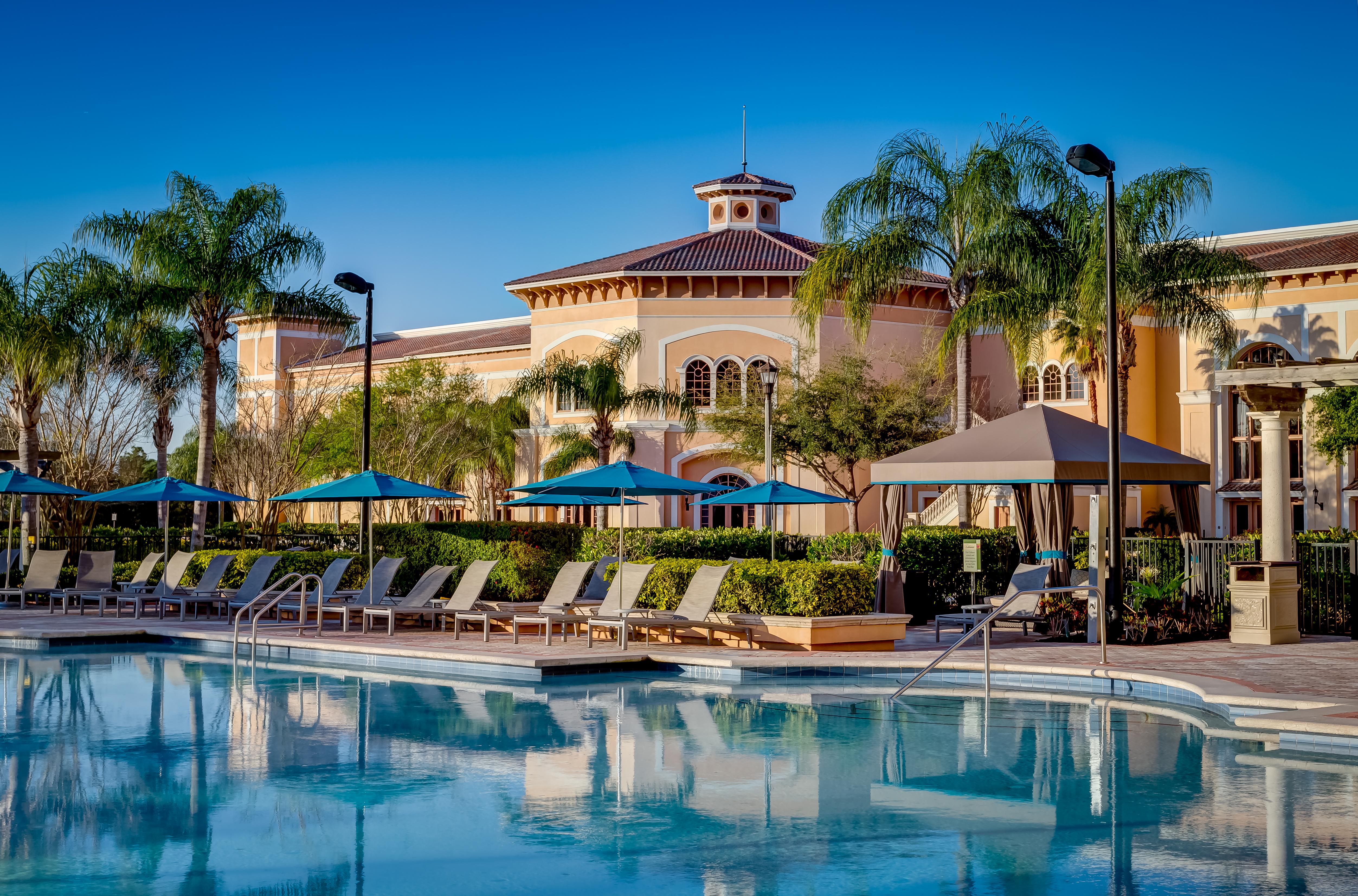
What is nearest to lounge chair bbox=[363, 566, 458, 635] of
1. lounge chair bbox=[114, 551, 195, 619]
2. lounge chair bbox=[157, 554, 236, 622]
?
lounge chair bbox=[157, 554, 236, 622]

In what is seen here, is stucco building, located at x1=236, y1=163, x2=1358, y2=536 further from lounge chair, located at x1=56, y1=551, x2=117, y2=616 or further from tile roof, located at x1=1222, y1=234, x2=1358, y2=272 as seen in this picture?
lounge chair, located at x1=56, y1=551, x2=117, y2=616

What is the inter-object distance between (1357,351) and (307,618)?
2562 centimetres

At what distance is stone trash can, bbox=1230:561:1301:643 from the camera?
1548 centimetres

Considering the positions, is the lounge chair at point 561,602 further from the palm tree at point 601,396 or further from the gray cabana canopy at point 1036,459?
the palm tree at point 601,396

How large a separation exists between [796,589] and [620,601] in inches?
79.4

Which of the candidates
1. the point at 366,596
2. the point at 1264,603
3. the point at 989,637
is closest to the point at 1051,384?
the point at 1264,603

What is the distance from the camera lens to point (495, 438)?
1623 inches

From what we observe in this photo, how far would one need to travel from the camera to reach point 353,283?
20031mm

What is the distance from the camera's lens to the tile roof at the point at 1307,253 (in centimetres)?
3422

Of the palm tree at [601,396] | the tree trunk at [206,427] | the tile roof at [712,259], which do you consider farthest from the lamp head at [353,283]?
the tile roof at [712,259]

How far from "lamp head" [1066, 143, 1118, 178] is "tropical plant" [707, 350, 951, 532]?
16.3 metres

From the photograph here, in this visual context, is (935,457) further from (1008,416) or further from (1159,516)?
(1159,516)

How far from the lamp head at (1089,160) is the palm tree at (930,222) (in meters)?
8.46

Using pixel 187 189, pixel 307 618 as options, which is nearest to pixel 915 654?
pixel 307 618
